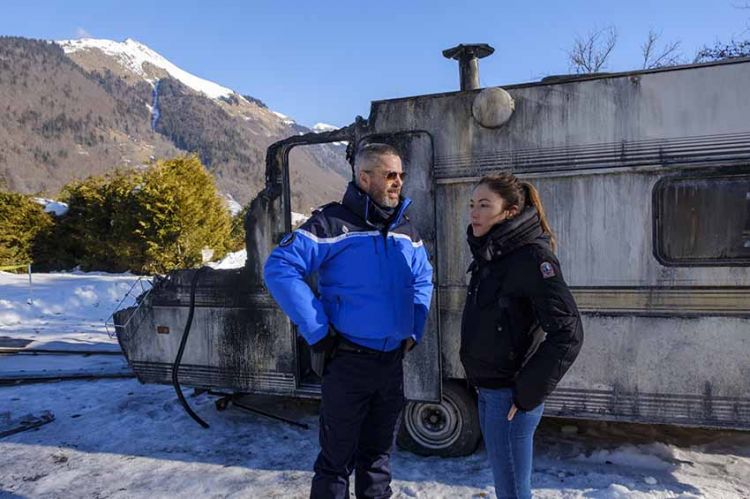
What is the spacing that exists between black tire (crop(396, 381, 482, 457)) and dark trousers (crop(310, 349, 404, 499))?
52.1 inches

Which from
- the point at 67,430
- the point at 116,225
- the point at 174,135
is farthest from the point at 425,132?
the point at 174,135

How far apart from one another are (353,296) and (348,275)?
11 cm

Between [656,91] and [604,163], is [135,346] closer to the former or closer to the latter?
[604,163]

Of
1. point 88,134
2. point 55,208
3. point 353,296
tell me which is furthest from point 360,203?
point 88,134

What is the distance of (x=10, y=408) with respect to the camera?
5.77 meters

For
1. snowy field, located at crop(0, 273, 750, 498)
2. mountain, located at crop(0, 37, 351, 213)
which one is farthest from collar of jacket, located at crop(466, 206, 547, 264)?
mountain, located at crop(0, 37, 351, 213)

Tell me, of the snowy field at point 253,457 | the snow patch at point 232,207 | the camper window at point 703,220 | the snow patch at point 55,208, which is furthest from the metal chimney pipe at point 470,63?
the snow patch at point 55,208

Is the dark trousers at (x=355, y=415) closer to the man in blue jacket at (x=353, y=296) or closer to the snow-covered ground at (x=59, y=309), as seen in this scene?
the man in blue jacket at (x=353, y=296)

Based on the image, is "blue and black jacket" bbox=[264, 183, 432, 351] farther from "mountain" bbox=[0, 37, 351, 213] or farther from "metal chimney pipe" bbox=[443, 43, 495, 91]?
"mountain" bbox=[0, 37, 351, 213]

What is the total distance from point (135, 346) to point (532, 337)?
4.14m

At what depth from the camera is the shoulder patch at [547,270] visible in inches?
89.6

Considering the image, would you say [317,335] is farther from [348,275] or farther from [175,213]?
[175,213]

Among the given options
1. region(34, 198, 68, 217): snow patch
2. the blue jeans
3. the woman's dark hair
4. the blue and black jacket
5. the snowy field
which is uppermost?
region(34, 198, 68, 217): snow patch

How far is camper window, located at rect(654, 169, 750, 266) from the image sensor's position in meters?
3.51
